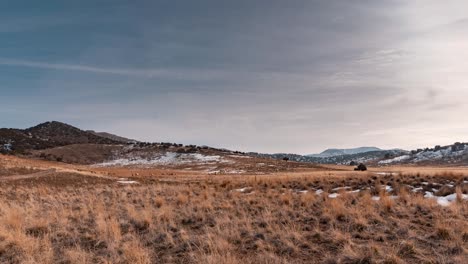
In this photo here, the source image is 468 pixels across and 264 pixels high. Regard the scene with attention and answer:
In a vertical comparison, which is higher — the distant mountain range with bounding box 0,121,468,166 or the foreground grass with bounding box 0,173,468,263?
the distant mountain range with bounding box 0,121,468,166

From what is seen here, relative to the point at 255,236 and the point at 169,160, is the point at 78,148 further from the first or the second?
the point at 255,236

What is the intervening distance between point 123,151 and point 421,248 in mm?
104235

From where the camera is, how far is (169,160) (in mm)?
91688

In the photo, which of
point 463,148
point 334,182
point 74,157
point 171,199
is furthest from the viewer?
point 463,148

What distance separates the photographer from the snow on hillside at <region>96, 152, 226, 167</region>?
88.1 metres

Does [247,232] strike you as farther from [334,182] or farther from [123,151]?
[123,151]

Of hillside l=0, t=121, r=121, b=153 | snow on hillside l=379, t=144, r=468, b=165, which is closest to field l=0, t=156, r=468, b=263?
hillside l=0, t=121, r=121, b=153

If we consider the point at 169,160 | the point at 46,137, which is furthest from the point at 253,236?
the point at 46,137

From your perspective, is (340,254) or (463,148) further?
(463,148)


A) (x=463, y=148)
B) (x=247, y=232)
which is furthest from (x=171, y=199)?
(x=463, y=148)

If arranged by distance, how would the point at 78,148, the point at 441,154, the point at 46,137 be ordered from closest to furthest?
the point at 78,148
the point at 46,137
the point at 441,154

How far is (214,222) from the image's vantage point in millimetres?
10070

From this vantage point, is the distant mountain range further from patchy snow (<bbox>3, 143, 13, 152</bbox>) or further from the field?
the field

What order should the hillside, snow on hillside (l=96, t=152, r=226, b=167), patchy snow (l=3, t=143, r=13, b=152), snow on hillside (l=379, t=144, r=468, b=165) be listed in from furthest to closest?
snow on hillside (l=379, t=144, r=468, b=165), the hillside, patchy snow (l=3, t=143, r=13, b=152), snow on hillside (l=96, t=152, r=226, b=167)
